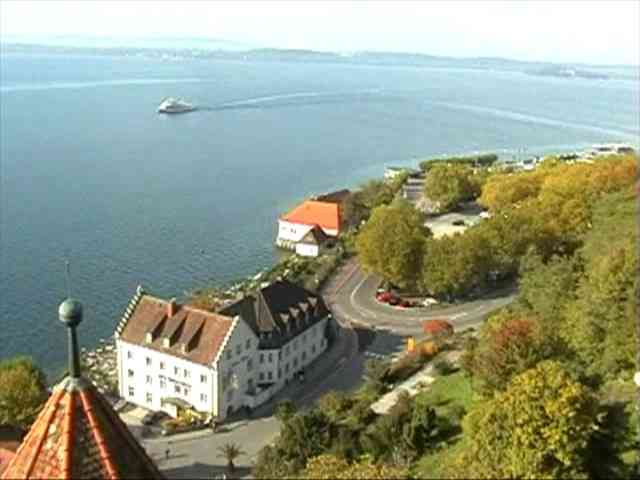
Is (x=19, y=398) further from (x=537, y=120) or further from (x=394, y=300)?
(x=537, y=120)

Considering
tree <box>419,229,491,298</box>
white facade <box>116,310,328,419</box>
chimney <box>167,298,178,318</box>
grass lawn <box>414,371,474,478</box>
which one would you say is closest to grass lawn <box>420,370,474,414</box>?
grass lawn <box>414,371,474,478</box>

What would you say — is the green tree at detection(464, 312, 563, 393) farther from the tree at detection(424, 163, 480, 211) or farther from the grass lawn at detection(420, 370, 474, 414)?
the tree at detection(424, 163, 480, 211)

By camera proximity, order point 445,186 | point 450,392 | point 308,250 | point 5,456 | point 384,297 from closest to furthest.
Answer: point 5,456
point 450,392
point 384,297
point 308,250
point 445,186

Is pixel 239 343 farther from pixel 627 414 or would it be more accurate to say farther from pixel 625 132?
pixel 625 132

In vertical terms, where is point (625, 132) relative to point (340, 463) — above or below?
below

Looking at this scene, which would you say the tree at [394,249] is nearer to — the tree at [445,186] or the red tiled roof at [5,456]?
the tree at [445,186]

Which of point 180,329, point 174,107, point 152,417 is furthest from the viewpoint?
point 174,107

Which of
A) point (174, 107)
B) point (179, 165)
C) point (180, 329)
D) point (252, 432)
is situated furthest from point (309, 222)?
point (174, 107)

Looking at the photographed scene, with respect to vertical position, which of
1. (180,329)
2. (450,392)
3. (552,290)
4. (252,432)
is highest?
(552,290)

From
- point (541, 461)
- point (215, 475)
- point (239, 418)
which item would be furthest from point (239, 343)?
point (541, 461)
